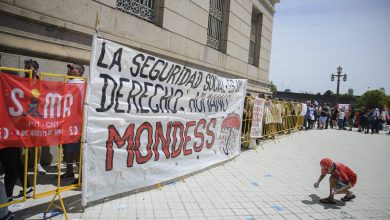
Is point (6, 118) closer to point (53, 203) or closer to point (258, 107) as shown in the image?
point (53, 203)

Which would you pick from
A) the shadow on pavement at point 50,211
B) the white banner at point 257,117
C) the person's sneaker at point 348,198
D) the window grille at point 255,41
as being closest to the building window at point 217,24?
the white banner at point 257,117

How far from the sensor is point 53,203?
4.21 metres

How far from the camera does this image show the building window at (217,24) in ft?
41.5

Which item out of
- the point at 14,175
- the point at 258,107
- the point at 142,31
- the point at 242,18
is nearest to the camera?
the point at 14,175

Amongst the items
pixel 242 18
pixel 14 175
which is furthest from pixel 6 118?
pixel 242 18

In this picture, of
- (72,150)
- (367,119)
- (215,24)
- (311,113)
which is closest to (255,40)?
(215,24)

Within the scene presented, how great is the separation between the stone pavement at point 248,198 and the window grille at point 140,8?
4924 mm

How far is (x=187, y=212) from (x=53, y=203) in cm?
193

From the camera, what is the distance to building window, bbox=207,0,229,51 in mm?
12656

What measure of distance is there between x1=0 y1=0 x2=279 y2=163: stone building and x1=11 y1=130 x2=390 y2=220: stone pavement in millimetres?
2745

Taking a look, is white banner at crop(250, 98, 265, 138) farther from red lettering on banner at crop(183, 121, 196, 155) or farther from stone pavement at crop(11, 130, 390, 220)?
red lettering on banner at crop(183, 121, 196, 155)

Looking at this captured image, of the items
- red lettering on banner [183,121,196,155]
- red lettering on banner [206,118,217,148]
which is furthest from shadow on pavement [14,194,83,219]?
red lettering on banner [206,118,217,148]

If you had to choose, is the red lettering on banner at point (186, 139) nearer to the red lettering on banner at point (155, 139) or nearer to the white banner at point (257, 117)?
the red lettering on banner at point (155, 139)

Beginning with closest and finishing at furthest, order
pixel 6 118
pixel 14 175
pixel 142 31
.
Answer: pixel 6 118
pixel 14 175
pixel 142 31
